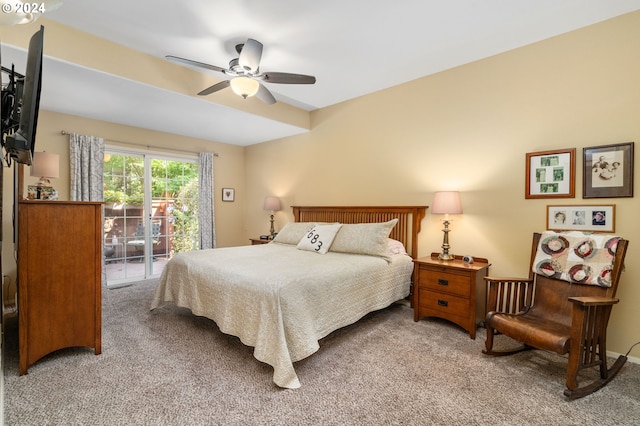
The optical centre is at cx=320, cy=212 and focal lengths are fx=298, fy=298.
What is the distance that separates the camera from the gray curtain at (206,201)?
5.26 meters

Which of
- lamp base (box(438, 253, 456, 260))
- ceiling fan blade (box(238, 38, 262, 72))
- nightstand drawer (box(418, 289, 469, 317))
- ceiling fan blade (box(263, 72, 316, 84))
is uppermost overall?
ceiling fan blade (box(238, 38, 262, 72))

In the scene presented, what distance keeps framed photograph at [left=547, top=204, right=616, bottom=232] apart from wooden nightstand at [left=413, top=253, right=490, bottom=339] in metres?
0.70

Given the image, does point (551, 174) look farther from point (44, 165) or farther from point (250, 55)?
point (44, 165)

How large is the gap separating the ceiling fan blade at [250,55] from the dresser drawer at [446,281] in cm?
250

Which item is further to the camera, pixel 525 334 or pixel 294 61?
pixel 294 61

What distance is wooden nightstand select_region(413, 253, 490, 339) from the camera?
2.69 m

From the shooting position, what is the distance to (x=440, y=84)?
335cm

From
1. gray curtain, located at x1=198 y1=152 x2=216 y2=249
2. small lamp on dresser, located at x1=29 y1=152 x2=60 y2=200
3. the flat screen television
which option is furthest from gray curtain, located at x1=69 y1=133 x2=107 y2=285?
the flat screen television

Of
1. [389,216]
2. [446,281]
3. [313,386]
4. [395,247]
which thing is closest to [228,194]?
[389,216]

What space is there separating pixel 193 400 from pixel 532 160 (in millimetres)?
3319

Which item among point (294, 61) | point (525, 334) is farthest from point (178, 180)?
point (525, 334)

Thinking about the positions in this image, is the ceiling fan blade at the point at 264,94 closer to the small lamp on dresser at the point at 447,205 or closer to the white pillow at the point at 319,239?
the white pillow at the point at 319,239

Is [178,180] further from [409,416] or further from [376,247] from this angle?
[409,416]

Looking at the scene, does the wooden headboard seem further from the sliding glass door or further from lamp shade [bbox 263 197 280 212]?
the sliding glass door
